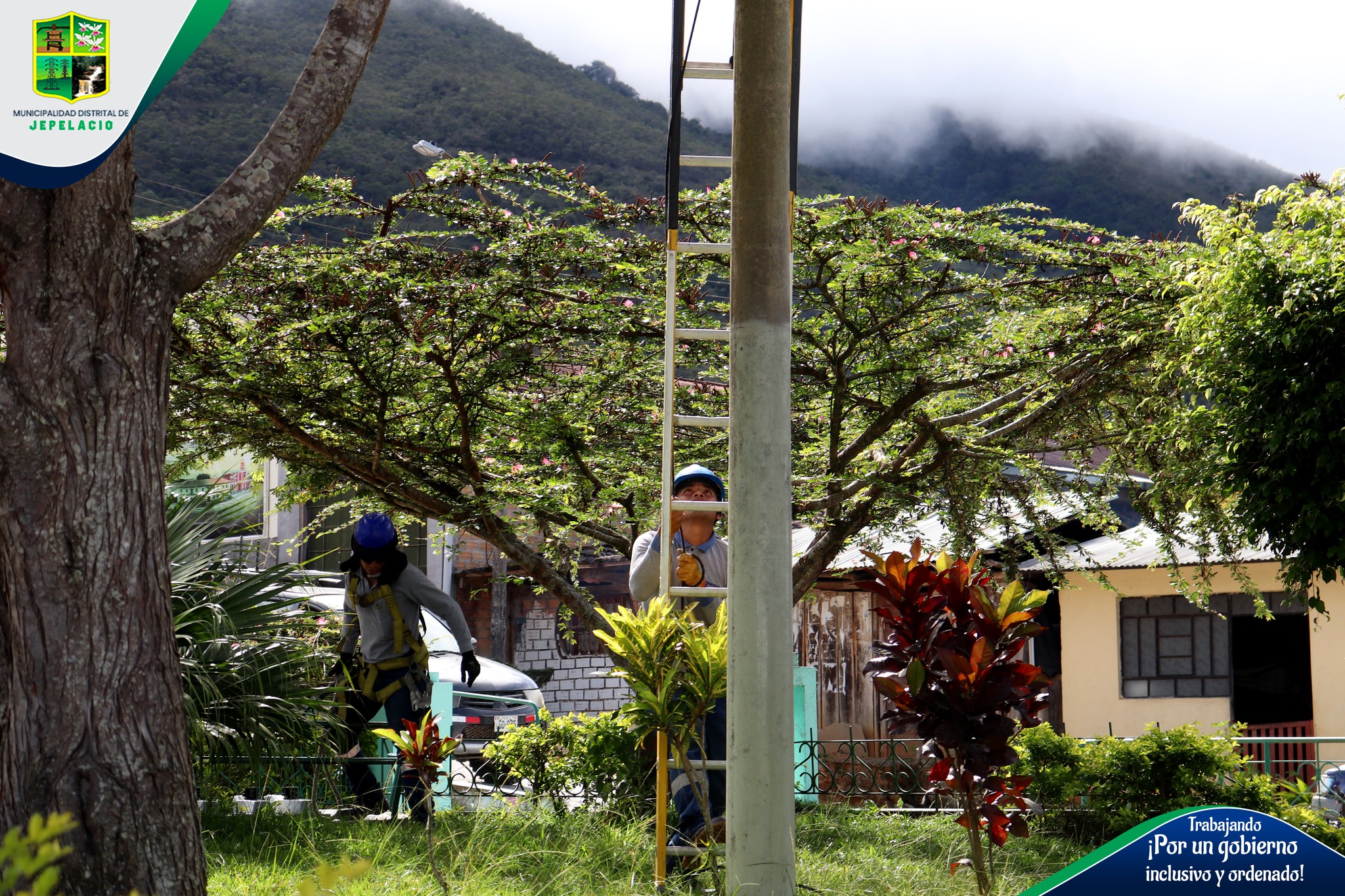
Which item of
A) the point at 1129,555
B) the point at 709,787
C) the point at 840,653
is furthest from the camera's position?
the point at 840,653

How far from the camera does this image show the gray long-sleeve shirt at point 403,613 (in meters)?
7.59

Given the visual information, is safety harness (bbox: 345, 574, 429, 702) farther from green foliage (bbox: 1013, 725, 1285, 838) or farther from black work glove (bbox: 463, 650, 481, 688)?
green foliage (bbox: 1013, 725, 1285, 838)

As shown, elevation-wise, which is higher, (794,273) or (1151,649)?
(794,273)

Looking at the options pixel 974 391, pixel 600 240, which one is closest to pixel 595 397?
pixel 600 240

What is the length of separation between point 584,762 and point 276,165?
3.96 meters

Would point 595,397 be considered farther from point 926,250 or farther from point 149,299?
point 149,299

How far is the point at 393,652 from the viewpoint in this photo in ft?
24.9

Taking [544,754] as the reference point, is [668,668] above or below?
above

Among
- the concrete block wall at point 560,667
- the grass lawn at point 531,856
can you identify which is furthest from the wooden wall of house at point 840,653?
the grass lawn at point 531,856

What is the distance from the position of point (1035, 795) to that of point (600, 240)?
4.46 metres

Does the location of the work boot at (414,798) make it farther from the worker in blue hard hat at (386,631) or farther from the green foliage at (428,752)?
the green foliage at (428,752)

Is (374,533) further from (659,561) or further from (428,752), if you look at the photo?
(428,752)

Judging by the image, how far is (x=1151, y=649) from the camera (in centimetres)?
1627

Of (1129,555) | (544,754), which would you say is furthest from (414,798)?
(1129,555)
